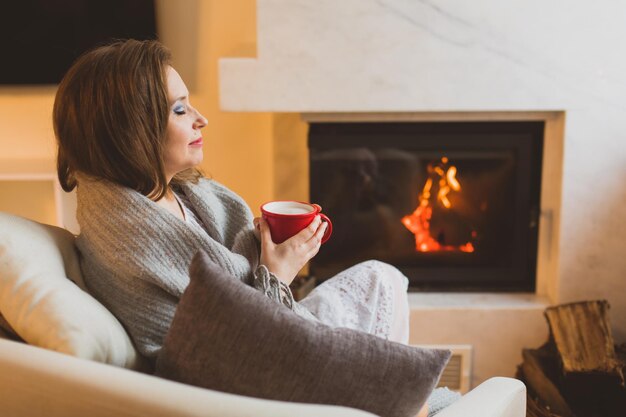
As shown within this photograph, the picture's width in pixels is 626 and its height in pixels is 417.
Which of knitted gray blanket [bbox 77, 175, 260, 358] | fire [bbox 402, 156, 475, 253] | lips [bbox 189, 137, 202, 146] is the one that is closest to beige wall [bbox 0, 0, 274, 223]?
fire [bbox 402, 156, 475, 253]

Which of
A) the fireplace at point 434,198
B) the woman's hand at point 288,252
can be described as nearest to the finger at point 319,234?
the woman's hand at point 288,252

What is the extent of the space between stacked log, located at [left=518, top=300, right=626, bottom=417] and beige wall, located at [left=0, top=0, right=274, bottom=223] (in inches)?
44.7

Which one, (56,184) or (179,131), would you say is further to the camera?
(56,184)

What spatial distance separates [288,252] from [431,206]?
1303mm

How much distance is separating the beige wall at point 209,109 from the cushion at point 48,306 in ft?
Answer: 5.02

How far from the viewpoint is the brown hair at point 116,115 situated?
1.27 metres

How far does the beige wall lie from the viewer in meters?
2.68

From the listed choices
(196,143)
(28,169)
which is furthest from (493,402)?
(28,169)

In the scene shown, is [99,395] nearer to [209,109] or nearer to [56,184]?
[56,184]

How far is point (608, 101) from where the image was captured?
231 centimetres

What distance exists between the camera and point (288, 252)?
1.35 metres

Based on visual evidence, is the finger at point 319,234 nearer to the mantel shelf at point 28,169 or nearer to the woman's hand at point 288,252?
the woman's hand at point 288,252

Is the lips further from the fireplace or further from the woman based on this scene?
the fireplace

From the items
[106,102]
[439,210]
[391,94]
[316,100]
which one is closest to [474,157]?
[439,210]
